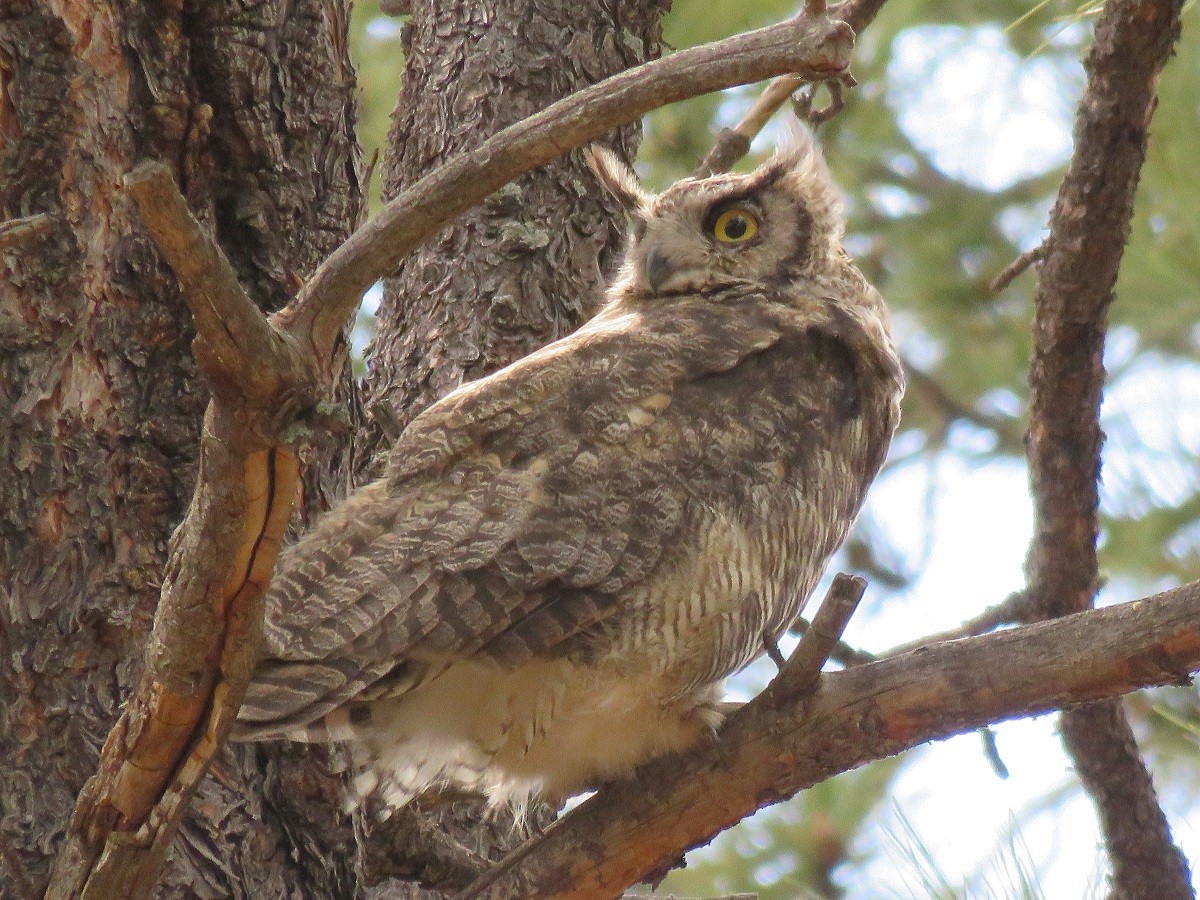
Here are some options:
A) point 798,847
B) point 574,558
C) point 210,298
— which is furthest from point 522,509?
point 798,847

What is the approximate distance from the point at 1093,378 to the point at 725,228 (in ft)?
2.73

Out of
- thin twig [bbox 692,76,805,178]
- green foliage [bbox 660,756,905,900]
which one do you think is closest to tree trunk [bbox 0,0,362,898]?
thin twig [bbox 692,76,805,178]

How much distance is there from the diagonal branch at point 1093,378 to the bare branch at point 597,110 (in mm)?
1101

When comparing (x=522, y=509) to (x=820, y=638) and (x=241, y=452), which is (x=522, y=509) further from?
(x=241, y=452)

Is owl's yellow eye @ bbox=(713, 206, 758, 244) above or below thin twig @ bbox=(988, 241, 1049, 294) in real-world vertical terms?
below

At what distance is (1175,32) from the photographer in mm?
2467

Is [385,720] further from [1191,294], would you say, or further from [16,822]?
[1191,294]

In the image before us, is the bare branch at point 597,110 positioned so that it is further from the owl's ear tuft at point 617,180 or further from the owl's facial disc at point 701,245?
the owl's ear tuft at point 617,180

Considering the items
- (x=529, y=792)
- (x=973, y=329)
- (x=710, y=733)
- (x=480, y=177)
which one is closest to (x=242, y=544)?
(x=480, y=177)

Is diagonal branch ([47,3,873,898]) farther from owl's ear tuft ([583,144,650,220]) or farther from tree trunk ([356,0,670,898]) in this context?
owl's ear tuft ([583,144,650,220])

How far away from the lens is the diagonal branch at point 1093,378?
2492 millimetres

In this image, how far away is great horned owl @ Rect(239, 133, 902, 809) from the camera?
2047 millimetres

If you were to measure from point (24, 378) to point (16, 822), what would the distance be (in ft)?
→ 1.91

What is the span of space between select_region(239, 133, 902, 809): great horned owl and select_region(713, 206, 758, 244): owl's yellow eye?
0.38 m
